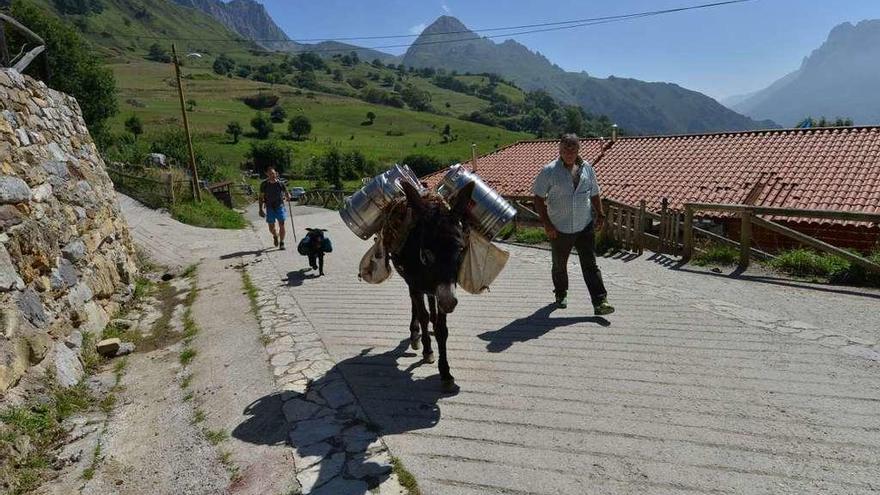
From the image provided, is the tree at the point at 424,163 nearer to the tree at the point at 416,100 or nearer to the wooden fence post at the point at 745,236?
the wooden fence post at the point at 745,236

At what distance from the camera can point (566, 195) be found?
5.92m

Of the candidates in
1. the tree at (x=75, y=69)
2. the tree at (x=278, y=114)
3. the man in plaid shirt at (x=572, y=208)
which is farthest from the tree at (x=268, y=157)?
→ the man in plaid shirt at (x=572, y=208)

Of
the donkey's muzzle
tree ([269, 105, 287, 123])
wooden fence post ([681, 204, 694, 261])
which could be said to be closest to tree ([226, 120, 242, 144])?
tree ([269, 105, 287, 123])

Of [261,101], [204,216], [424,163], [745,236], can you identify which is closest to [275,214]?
[204,216]

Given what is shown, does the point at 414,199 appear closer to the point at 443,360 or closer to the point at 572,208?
the point at 443,360

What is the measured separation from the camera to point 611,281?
26.0 feet

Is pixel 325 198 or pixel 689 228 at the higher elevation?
pixel 689 228

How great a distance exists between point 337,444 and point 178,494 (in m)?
1.04

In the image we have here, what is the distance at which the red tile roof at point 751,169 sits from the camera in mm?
17625

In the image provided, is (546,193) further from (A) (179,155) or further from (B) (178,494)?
(A) (179,155)

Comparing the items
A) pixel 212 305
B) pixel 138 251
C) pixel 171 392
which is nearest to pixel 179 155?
pixel 138 251

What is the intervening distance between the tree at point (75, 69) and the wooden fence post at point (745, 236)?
35.3 metres

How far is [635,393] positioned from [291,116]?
103984 mm

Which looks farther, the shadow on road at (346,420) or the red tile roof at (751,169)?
the red tile roof at (751,169)
